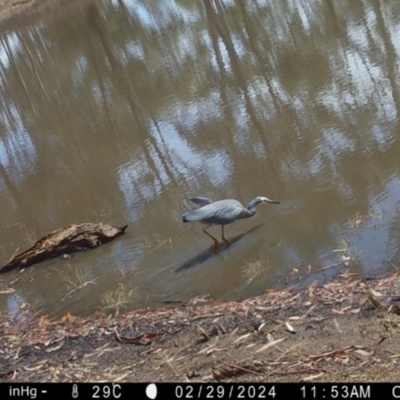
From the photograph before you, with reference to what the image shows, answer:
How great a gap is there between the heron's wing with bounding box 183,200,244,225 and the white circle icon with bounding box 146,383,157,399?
2959 millimetres

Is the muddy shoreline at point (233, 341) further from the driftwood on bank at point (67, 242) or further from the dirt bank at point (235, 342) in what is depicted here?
the driftwood on bank at point (67, 242)

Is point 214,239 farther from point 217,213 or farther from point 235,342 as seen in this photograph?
point 235,342

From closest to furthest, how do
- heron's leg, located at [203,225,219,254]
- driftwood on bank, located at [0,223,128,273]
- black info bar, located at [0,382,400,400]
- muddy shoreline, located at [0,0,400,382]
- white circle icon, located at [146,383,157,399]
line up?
1. black info bar, located at [0,382,400,400]
2. white circle icon, located at [146,383,157,399]
3. muddy shoreline, located at [0,0,400,382]
4. heron's leg, located at [203,225,219,254]
5. driftwood on bank, located at [0,223,128,273]

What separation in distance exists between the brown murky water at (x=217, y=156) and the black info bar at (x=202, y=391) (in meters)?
1.95

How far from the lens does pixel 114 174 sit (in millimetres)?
10430

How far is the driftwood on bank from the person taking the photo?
26.7 feet

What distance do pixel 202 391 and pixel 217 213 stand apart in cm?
338

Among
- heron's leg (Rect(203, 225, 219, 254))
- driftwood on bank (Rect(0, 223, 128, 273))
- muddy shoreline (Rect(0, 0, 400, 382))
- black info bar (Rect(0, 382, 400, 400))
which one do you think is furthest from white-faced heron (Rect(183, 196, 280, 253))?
black info bar (Rect(0, 382, 400, 400))

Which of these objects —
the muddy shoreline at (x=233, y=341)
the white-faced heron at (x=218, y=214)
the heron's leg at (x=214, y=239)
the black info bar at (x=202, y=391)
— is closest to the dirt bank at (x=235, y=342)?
the muddy shoreline at (x=233, y=341)

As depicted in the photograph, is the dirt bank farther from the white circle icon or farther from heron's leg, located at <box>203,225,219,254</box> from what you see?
heron's leg, located at <box>203,225,219,254</box>

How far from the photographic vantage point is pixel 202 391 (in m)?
4.14

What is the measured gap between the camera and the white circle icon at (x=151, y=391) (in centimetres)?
412

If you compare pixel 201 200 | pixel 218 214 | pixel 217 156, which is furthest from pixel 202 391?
pixel 217 156

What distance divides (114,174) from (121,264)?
3093 mm
